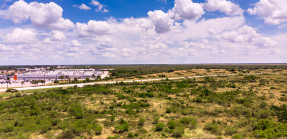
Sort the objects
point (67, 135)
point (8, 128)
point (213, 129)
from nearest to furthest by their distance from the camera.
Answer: point (67, 135)
point (213, 129)
point (8, 128)

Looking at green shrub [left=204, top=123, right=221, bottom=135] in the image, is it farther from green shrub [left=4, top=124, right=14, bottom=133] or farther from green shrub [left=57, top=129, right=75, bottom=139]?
green shrub [left=4, top=124, right=14, bottom=133]

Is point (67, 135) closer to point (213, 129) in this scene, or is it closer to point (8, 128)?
point (8, 128)

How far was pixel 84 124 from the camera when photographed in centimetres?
1521

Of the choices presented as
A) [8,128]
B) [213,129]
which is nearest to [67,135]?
[8,128]

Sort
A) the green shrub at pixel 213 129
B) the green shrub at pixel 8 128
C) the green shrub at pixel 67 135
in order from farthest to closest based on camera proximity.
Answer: the green shrub at pixel 8 128
the green shrub at pixel 213 129
the green shrub at pixel 67 135

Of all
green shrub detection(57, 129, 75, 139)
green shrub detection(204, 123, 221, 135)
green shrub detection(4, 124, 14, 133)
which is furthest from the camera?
green shrub detection(4, 124, 14, 133)

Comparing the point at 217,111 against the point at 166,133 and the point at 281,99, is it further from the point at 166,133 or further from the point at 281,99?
the point at 281,99

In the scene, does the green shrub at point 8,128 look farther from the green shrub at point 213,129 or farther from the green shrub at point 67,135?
the green shrub at point 213,129

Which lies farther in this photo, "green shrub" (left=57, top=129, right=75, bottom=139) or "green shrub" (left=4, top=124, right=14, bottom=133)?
"green shrub" (left=4, top=124, right=14, bottom=133)

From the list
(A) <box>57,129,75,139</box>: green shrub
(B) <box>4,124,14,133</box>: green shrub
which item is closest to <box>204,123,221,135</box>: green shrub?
(A) <box>57,129,75,139</box>: green shrub

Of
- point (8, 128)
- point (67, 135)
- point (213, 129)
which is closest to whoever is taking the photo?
point (67, 135)

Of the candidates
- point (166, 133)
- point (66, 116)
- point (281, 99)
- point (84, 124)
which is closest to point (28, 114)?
point (66, 116)

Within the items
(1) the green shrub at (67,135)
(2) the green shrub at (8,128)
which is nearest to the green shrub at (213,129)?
(1) the green shrub at (67,135)

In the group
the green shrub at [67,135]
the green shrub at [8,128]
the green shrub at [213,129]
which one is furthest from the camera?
the green shrub at [8,128]
